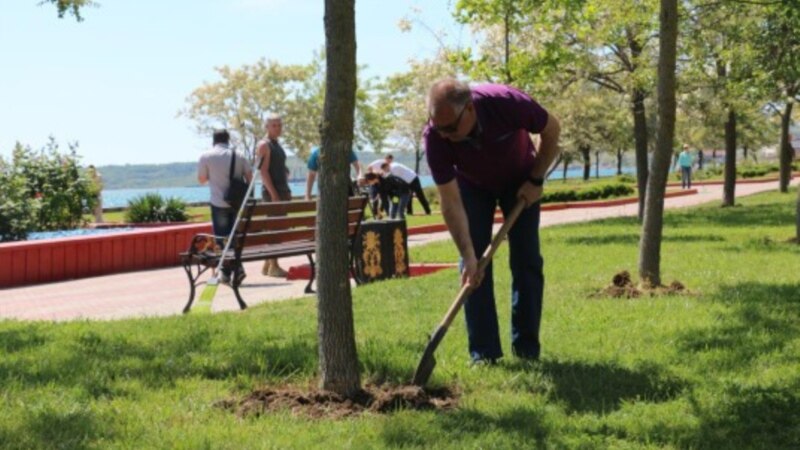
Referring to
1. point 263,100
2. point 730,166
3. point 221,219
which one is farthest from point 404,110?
point 221,219

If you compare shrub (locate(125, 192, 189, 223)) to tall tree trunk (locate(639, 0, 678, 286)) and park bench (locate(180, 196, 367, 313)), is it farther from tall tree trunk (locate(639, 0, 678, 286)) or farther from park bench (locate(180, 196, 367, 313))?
tall tree trunk (locate(639, 0, 678, 286))

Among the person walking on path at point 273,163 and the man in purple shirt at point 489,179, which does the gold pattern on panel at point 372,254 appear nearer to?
the person walking on path at point 273,163

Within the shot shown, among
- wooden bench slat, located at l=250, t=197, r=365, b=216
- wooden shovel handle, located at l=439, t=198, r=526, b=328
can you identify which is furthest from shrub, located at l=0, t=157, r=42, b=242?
wooden shovel handle, located at l=439, t=198, r=526, b=328

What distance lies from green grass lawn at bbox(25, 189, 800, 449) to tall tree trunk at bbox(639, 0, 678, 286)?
0.44 metres

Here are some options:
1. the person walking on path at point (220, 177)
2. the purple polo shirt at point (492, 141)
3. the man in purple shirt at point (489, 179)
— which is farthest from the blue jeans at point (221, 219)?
the purple polo shirt at point (492, 141)

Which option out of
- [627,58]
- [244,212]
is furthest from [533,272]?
[627,58]

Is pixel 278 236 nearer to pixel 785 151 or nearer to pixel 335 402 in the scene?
pixel 335 402

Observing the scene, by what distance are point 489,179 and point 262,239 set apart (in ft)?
16.7

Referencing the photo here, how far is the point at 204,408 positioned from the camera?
472cm

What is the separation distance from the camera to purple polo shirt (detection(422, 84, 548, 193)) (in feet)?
17.0

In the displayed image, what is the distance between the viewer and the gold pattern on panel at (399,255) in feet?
38.7

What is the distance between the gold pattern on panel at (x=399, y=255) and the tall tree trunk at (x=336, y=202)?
6.87 m

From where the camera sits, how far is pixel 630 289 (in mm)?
8484

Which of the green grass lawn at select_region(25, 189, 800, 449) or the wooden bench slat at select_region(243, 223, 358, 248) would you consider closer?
the green grass lawn at select_region(25, 189, 800, 449)
